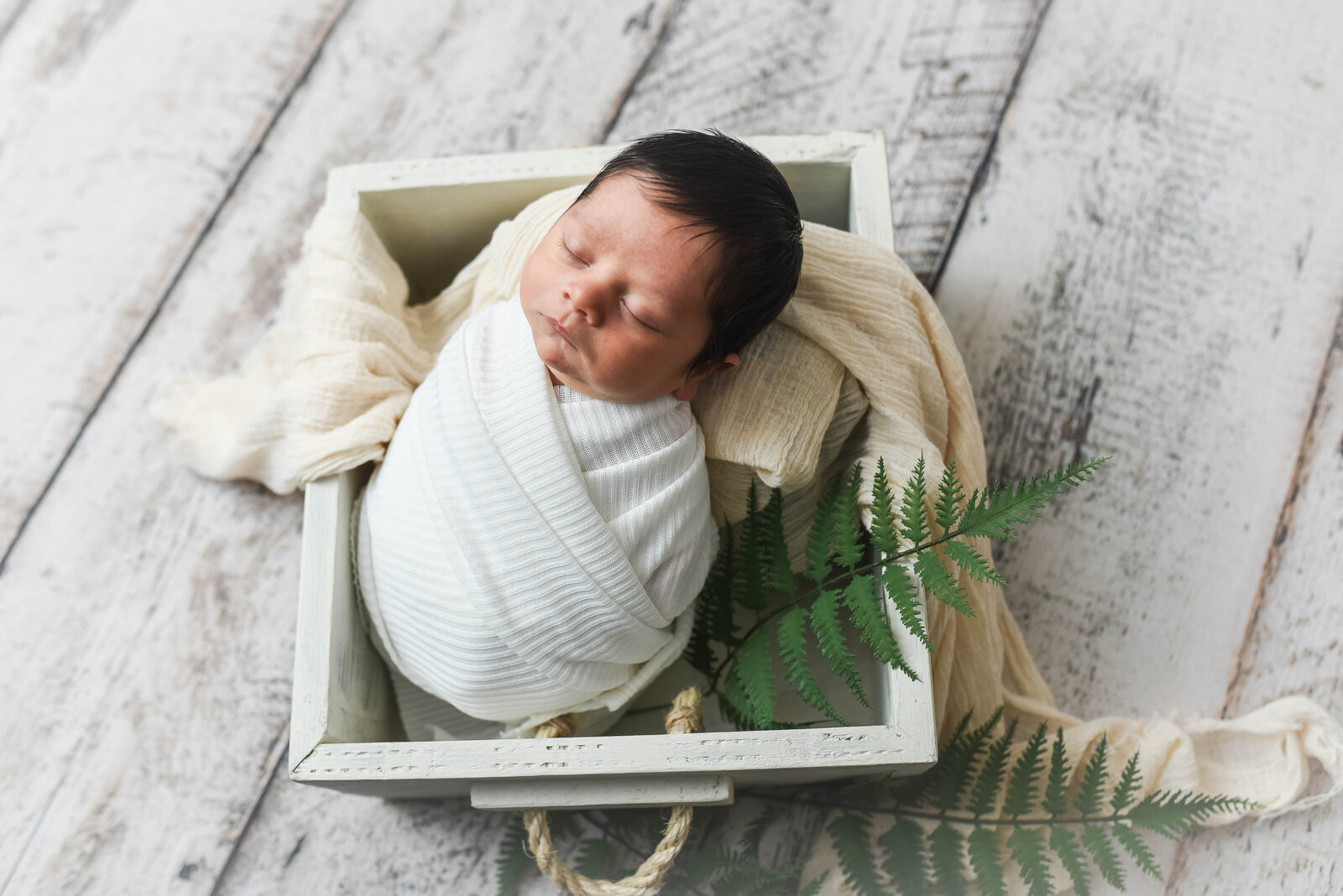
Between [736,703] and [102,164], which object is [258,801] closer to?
[736,703]

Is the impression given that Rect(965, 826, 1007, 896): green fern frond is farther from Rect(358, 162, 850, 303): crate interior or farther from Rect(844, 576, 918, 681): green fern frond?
Rect(358, 162, 850, 303): crate interior

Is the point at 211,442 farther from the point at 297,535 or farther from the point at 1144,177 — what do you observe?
the point at 1144,177

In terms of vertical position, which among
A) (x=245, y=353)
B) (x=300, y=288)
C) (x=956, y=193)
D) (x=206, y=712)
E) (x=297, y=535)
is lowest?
(x=206, y=712)

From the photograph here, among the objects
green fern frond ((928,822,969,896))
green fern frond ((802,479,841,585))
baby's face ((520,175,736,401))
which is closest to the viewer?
baby's face ((520,175,736,401))

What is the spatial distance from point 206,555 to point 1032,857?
88 cm

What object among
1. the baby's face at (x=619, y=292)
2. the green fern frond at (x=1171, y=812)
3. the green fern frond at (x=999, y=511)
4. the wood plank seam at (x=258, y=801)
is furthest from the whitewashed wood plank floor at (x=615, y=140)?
the baby's face at (x=619, y=292)

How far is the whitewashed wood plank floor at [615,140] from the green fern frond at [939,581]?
0.36 metres

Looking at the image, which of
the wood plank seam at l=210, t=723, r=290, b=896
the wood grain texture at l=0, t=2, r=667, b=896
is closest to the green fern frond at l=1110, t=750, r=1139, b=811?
the wood grain texture at l=0, t=2, r=667, b=896

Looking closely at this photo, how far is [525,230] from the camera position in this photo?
87cm

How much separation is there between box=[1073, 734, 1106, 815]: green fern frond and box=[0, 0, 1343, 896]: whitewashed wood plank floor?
0.45ft

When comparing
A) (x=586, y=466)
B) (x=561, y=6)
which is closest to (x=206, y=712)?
(x=586, y=466)

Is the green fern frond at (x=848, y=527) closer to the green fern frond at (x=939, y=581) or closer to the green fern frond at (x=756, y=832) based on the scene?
the green fern frond at (x=939, y=581)

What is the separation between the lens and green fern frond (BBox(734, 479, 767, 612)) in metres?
0.88

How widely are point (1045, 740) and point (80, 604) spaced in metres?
1.01
